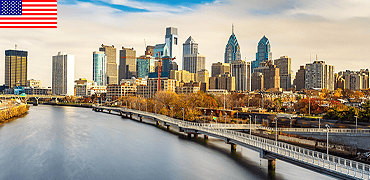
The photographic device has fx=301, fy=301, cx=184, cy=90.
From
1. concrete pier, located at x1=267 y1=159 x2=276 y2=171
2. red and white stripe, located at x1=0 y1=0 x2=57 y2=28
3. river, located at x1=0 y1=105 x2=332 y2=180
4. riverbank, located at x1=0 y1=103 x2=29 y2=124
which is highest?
red and white stripe, located at x1=0 y1=0 x2=57 y2=28

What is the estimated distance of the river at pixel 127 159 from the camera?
130ft

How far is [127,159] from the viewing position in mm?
47688

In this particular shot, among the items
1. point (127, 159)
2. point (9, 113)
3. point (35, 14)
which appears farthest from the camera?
point (9, 113)

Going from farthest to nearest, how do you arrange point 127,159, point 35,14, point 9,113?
point 9,113
point 127,159
point 35,14

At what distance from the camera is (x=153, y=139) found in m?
66.6

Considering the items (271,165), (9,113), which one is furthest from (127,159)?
(9,113)

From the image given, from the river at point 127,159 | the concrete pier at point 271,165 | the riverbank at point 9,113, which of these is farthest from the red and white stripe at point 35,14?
the riverbank at point 9,113

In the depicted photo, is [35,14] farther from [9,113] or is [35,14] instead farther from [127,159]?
[9,113]

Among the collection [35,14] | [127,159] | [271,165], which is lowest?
[127,159]

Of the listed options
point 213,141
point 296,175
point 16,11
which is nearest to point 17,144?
point 16,11

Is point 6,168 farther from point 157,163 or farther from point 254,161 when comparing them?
point 254,161

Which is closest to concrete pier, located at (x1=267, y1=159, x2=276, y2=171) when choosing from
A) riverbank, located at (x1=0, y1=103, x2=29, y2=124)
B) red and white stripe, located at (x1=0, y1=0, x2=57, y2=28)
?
red and white stripe, located at (x1=0, y1=0, x2=57, y2=28)

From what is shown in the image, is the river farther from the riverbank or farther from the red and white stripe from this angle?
the riverbank

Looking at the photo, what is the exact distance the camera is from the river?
130 ft
